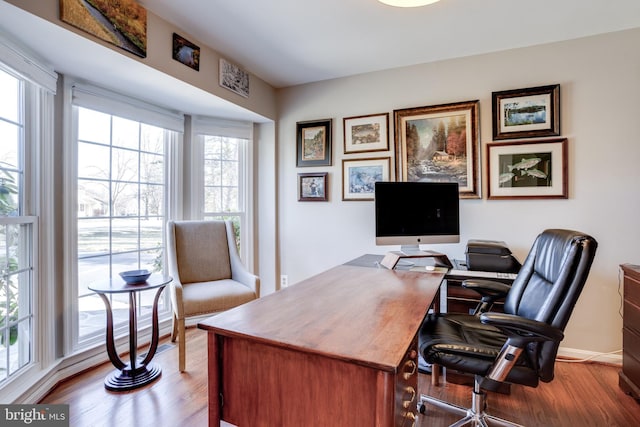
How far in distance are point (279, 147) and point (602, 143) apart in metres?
2.72

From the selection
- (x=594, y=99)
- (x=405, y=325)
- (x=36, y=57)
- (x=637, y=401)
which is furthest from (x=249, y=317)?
(x=594, y=99)

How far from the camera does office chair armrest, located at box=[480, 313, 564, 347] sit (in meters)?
1.21

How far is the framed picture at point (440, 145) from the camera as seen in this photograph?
8.79ft

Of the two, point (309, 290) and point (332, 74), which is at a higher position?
point (332, 74)

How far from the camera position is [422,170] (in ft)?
9.29

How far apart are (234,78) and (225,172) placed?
3.08 ft

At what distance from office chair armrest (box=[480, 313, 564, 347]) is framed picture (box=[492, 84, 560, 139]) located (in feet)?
5.96

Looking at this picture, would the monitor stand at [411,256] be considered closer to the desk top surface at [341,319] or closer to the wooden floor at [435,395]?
the desk top surface at [341,319]

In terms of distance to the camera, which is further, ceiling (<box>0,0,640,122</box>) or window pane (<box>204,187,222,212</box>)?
window pane (<box>204,187,222,212</box>)

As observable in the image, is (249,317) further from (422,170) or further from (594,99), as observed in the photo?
(594,99)

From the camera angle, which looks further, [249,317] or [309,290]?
[309,290]

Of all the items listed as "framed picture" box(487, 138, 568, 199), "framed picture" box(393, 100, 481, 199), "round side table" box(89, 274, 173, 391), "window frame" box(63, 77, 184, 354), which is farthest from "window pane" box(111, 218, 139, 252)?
"framed picture" box(487, 138, 568, 199)

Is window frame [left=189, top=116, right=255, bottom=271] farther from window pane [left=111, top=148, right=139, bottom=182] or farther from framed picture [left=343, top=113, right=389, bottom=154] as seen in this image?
framed picture [left=343, top=113, right=389, bottom=154]

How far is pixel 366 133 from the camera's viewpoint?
305 centimetres
